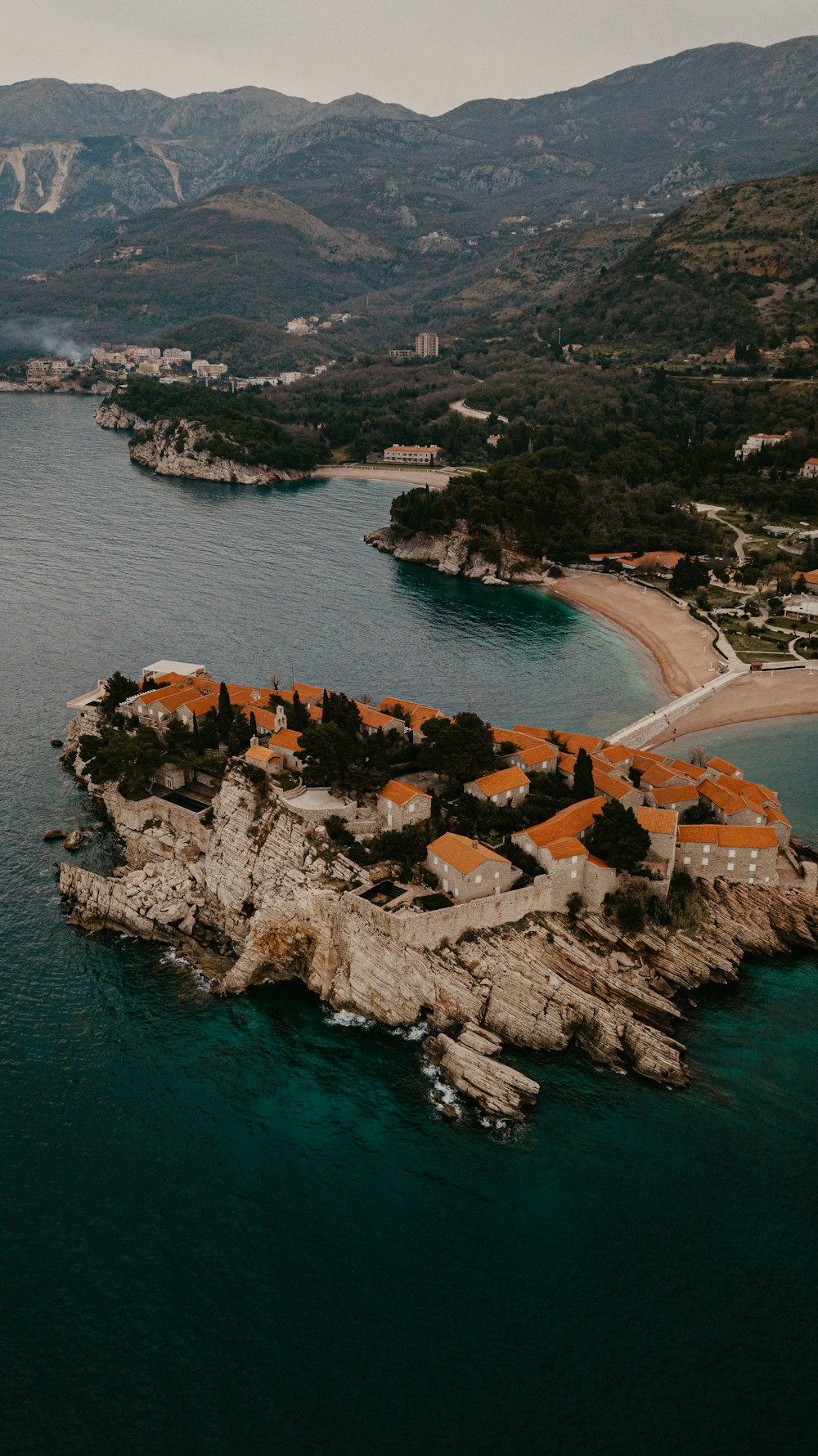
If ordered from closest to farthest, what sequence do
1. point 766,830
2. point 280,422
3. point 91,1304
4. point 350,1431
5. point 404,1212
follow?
1. point 350,1431
2. point 91,1304
3. point 404,1212
4. point 766,830
5. point 280,422

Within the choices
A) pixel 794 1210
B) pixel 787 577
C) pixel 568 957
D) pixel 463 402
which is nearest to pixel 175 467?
pixel 463 402

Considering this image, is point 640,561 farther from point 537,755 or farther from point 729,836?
point 729,836

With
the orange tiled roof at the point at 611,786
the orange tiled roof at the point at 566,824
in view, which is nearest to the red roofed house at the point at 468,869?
the orange tiled roof at the point at 566,824

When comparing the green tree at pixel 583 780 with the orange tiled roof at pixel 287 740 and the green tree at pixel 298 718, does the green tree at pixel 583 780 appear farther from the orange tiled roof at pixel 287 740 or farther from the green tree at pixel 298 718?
the green tree at pixel 298 718

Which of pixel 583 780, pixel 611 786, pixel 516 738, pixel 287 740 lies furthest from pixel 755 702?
pixel 287 740

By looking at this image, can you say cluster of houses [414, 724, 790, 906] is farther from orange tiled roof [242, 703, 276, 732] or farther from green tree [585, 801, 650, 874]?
orange tiled roof [242, 703, 276, 732]

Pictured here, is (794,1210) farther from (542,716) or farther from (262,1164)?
(542,716)

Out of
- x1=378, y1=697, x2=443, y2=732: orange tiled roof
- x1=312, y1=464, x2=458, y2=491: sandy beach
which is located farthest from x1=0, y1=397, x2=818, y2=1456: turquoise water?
x1=312, y1=464, x2=458, y2=491: sandy beach
